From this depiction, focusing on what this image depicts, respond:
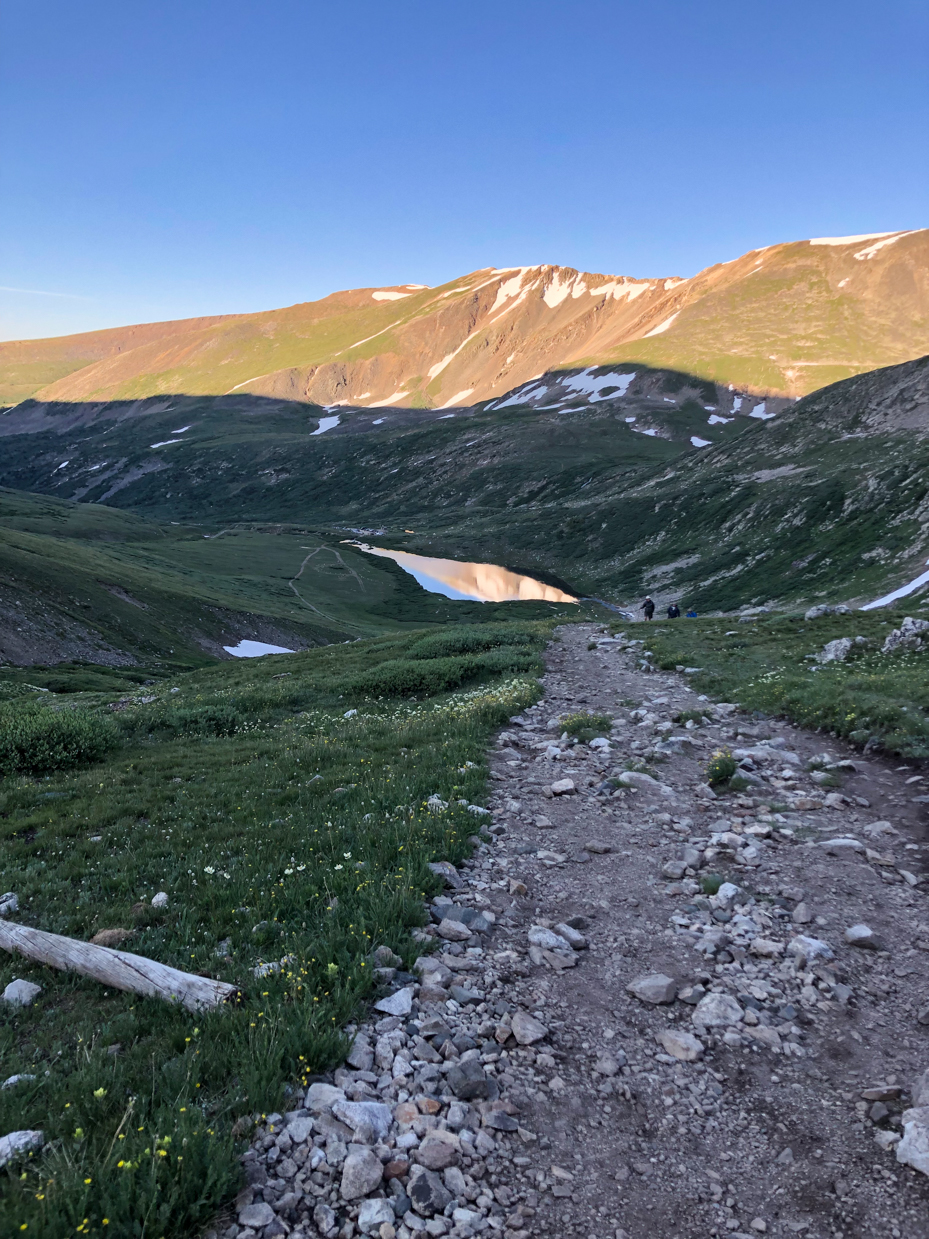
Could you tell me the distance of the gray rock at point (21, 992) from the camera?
22.2ft

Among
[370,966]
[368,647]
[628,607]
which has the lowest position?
[628,607]

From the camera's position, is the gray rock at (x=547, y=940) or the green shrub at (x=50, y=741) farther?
the green shrub at (x=50, y=741)

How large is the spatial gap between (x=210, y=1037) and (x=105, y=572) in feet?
240

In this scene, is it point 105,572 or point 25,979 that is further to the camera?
point 105,572

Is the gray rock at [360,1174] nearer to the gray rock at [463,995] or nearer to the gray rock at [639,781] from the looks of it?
the gray rock at [463,995]

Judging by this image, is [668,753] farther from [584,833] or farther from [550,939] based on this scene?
[550,939]

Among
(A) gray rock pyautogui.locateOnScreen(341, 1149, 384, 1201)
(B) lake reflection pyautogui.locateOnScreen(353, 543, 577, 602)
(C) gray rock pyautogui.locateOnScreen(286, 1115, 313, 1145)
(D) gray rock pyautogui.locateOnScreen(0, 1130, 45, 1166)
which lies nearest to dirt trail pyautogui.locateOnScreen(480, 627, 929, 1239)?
(A) gray rock pyautogui.locateOnScreen(341, 1149, 384, 1201)

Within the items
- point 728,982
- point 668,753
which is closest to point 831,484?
point 668,753

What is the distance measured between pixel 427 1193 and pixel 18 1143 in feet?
10.1

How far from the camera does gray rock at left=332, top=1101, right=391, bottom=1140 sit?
5203mm

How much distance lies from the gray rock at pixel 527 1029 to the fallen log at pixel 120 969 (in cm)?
282

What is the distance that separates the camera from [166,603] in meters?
66.9

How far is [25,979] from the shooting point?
717 centimetres

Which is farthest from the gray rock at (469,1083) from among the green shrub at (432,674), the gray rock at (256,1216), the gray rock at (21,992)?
the green shrub at (432,674)
